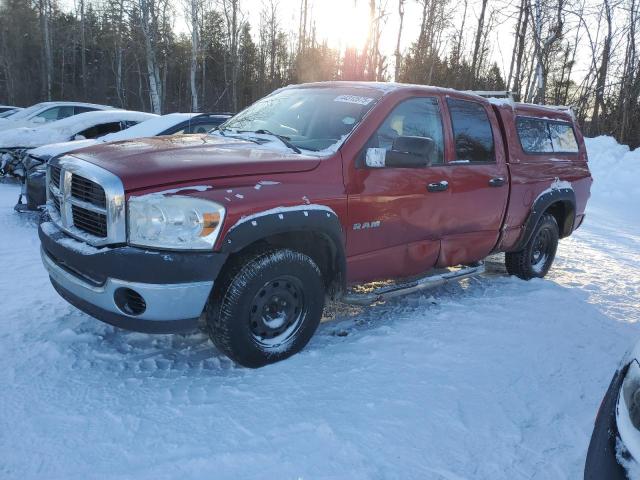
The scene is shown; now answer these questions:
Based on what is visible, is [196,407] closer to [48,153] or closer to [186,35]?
[48,153]

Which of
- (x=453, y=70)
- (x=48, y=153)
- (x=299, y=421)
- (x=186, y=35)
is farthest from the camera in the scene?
(x=186, y=35)

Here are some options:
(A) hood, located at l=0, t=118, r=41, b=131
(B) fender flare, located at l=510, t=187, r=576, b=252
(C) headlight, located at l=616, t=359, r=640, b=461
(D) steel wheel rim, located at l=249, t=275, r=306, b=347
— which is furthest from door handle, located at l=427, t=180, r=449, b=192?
(A) hood, located at l=0, t=118, r=41, b=131

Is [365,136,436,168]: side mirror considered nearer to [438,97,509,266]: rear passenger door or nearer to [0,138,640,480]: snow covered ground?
[438,97,509,266]: rear passenger door

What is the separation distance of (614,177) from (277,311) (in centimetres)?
1437

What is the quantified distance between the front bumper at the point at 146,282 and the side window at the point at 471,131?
2.49m

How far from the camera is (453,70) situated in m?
30.6

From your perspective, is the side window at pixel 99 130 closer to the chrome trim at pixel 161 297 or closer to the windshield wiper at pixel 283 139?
the windshield wiper at pixel 283 139

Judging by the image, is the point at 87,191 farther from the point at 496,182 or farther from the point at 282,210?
the point at 496,182

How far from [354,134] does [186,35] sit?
132ft

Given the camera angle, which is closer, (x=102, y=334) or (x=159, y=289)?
(x=159, y=289)

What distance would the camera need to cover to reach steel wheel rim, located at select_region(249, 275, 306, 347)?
3184 millimetres

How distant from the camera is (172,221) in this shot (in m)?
2.75

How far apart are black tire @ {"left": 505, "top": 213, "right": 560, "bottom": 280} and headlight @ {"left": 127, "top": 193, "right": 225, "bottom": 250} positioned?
3.85m

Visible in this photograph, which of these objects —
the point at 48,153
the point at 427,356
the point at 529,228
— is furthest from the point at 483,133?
the point at 48,153
